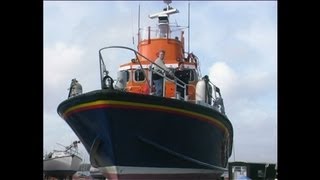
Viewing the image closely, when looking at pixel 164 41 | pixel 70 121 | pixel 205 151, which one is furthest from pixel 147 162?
pixel 164 41

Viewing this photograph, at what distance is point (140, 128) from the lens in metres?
6.84

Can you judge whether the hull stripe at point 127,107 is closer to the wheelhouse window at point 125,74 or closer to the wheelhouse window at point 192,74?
the wheelhouse window at point 125,74

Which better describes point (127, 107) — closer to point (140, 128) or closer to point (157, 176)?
point (140, 128)

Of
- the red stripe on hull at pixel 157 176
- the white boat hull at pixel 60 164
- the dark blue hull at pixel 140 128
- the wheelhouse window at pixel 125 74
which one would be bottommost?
the white boat hull at pixel 60 164

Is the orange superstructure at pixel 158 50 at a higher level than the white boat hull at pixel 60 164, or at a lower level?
higher

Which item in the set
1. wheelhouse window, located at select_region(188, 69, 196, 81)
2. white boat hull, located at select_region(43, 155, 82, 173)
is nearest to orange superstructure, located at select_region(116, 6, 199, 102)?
wheelhouse window, located at select_region(188, 69, 196, 81)

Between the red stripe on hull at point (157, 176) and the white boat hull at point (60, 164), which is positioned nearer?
the red stripe on hull at point (157, 176)

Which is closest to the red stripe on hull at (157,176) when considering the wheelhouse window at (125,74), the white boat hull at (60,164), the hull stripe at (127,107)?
the hull stripe at (127,107)

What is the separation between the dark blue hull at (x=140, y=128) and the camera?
675 centimetres

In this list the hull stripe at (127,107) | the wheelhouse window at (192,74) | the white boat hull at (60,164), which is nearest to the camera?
the hull stripe at (127,107)

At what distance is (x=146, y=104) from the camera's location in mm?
6820

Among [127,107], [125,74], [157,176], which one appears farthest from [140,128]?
[125,74]
